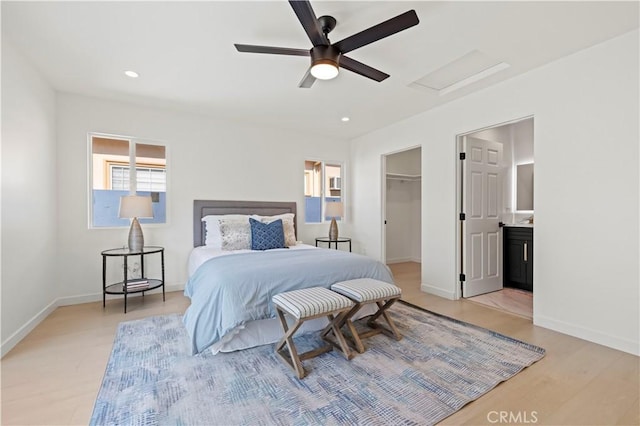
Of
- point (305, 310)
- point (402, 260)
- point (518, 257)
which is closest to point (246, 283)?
point (305, 310)

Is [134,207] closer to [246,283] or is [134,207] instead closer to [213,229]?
[213,229]

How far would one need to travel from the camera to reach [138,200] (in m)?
3.54

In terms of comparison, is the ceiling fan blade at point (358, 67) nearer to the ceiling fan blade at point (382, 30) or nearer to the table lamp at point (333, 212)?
the ceiling fan blade at point (382, 30)

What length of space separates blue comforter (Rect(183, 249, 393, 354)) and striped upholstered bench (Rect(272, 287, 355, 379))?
5.9 inches

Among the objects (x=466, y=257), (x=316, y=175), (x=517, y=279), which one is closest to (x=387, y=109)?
(x=316, y=175)

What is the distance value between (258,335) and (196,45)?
254 cm

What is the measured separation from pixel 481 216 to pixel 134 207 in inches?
176

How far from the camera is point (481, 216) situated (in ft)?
13.3

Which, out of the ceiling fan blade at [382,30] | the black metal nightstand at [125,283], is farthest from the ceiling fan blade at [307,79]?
the black metal nightstand at [125,283]

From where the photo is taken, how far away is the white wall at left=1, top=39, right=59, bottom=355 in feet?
8.03

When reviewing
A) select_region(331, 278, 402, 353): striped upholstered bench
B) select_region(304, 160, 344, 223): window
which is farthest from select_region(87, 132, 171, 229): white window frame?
select_region(331, 278, 402, 353): striped upholstered bench

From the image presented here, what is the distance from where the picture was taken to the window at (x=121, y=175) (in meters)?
3.83

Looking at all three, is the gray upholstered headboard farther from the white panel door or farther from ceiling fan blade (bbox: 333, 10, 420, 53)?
ceiling fan blade (bbox: 333, 10, 420, 53)

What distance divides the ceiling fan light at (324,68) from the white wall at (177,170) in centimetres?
278
